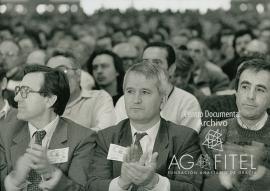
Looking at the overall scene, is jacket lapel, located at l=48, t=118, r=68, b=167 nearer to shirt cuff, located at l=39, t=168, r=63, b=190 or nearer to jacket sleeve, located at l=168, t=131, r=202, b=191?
shirt cuff, located at l=39, t=168, r=63, b=190

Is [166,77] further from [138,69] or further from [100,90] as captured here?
[100,90]

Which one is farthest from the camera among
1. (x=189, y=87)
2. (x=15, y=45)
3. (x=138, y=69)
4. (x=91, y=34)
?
(x=91, y=34)

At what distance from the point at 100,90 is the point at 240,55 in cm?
92

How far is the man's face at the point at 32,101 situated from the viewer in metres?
3.00

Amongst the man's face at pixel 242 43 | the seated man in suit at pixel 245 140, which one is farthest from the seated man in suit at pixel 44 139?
the man's face at pixel 242 43

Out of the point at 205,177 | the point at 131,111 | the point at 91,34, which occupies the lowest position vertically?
the point at 205,177

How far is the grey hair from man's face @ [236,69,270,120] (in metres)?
0.44

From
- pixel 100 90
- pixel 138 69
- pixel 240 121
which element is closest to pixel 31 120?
pixel 100 90

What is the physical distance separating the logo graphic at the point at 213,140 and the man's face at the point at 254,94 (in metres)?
0.19

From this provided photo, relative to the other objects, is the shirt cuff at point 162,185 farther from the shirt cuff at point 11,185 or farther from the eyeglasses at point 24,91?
the eyeglasses at point 24,91

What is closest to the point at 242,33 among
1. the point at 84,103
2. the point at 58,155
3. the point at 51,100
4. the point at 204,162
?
the point at 204,162

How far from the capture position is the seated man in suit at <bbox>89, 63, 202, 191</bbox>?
2865 millimetres

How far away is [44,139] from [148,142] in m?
0.60

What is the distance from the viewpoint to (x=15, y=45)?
11.7 ft
